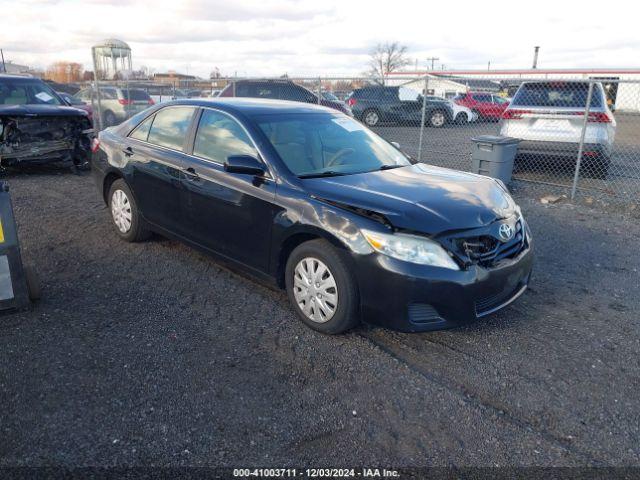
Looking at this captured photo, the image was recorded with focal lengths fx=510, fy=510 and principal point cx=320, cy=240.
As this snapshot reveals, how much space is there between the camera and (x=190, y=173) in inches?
175

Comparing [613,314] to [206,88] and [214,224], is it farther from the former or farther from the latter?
[206,88]

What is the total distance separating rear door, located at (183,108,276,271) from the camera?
12.8 ft

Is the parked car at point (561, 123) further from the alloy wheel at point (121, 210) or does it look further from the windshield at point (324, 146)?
the alloy wheel at point (121, 210)

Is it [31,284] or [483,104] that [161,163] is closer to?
[31,284]

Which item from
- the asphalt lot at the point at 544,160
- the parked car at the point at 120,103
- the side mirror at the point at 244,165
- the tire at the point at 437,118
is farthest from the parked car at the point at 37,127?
the tire at the point at 437,118

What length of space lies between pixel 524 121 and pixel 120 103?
1298 centimetres

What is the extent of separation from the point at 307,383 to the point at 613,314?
2.67 meters

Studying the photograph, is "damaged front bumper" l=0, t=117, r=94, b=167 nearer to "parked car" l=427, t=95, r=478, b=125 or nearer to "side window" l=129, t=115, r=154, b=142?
"side window" l=129, t=115, r=154, b=142

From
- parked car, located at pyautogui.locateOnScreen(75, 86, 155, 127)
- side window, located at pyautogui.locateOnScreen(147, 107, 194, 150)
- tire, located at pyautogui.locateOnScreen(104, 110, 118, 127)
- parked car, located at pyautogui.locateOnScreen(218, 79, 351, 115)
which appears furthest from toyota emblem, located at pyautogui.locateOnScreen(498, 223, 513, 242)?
tire, located at pyautogui.locateOnScreen(104, 110, 118, 127)

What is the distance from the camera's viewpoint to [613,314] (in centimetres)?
413

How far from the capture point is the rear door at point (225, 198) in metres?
3.91

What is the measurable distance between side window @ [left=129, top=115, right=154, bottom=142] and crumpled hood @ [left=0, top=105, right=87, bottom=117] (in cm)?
414

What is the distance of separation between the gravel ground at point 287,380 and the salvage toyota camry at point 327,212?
32cm

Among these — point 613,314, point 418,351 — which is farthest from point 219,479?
point 613,314
